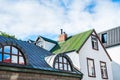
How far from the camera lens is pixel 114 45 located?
3538cm

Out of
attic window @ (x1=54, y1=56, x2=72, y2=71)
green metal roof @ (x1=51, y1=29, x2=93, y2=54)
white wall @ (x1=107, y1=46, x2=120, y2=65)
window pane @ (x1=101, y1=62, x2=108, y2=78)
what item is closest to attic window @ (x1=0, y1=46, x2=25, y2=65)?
attic window @ (x1=54, y1=56, x2=72, y2=71)

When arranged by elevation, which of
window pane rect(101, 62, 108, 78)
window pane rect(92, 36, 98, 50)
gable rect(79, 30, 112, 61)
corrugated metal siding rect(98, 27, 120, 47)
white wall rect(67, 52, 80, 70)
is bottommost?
window pane rect(101, 62, 108, 78)

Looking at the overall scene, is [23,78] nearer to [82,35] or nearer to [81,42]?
[81,42]

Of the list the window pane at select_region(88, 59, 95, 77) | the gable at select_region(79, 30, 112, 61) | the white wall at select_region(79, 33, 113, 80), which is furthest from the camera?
the gable at select_region(79, 30, 112, 61)

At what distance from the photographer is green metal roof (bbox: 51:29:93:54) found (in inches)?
1078

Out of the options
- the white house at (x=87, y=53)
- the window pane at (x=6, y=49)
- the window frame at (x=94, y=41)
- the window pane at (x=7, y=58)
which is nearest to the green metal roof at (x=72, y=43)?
A: the white house at (x=87, y=53)

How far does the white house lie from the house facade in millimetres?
3992

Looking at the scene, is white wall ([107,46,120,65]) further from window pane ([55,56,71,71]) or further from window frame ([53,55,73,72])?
window pane ([55,56,71,71])

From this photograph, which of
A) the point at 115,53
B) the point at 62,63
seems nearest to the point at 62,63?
the point at 62,63

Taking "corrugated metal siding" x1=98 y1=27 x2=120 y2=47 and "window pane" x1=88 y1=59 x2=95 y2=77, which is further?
"corrugated metal siding" x1=98 y1=27 x2=120 y2=47

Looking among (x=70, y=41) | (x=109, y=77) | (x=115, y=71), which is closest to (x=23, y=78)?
(x=70, y=41)

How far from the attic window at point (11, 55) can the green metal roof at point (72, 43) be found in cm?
887

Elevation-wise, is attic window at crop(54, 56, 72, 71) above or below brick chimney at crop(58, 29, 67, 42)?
below

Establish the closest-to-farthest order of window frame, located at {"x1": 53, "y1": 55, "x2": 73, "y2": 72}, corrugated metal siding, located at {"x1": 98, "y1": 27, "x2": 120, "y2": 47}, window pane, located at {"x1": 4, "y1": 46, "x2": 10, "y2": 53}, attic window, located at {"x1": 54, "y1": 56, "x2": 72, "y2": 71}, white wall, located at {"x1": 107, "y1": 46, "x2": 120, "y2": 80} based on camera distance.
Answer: window pane, located at {"x1": 4, "y1": 46, "x2": 10, "y2": 53} < window frame, located at {"x1": 53, "y1": 55, "x2": 73, "y2": 72} < attic window, located at {"x1": 54, "y1": 56, "x2": 72, "y2": 71} < white wall, located at {"x1": 107, "y1": 46, "x2": 120, "y2": 80} < corrugated metal siding, located at {"x1": 98, "y1": 27, "x2": 120, "y2": 47}
